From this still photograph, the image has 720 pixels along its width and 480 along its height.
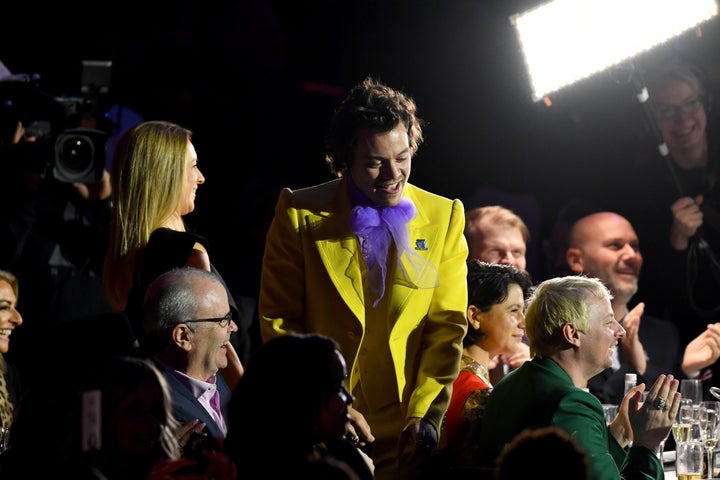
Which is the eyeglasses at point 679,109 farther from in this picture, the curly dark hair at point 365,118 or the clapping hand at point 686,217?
the curly dark hair at point 365,118

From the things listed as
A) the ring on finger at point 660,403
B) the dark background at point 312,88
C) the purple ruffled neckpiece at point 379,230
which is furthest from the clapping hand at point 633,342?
the purple ruffled neckpiece at point 379,230

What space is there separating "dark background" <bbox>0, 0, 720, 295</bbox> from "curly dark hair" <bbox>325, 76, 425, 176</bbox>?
215cm

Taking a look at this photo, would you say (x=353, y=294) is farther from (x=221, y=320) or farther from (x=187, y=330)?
(x=187, y=330)

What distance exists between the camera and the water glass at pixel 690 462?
3.48m

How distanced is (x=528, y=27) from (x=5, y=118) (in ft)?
8.00

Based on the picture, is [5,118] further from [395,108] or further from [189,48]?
[395,108]

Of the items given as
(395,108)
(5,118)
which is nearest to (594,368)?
(395,108)

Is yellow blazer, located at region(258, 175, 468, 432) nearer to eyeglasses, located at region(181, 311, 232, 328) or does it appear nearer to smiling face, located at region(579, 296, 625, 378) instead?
eyeglasses, located at region(181, 311, 232, 328)

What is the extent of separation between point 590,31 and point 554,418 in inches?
102

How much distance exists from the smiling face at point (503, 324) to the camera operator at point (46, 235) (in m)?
1.89

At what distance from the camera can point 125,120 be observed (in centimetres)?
562

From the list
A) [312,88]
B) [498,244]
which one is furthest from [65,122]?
[498,244]

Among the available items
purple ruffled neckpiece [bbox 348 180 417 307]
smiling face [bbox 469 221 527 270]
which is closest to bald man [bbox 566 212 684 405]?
smiling face [bbox 469 221 527 270]

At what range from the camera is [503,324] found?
3.86 metres
